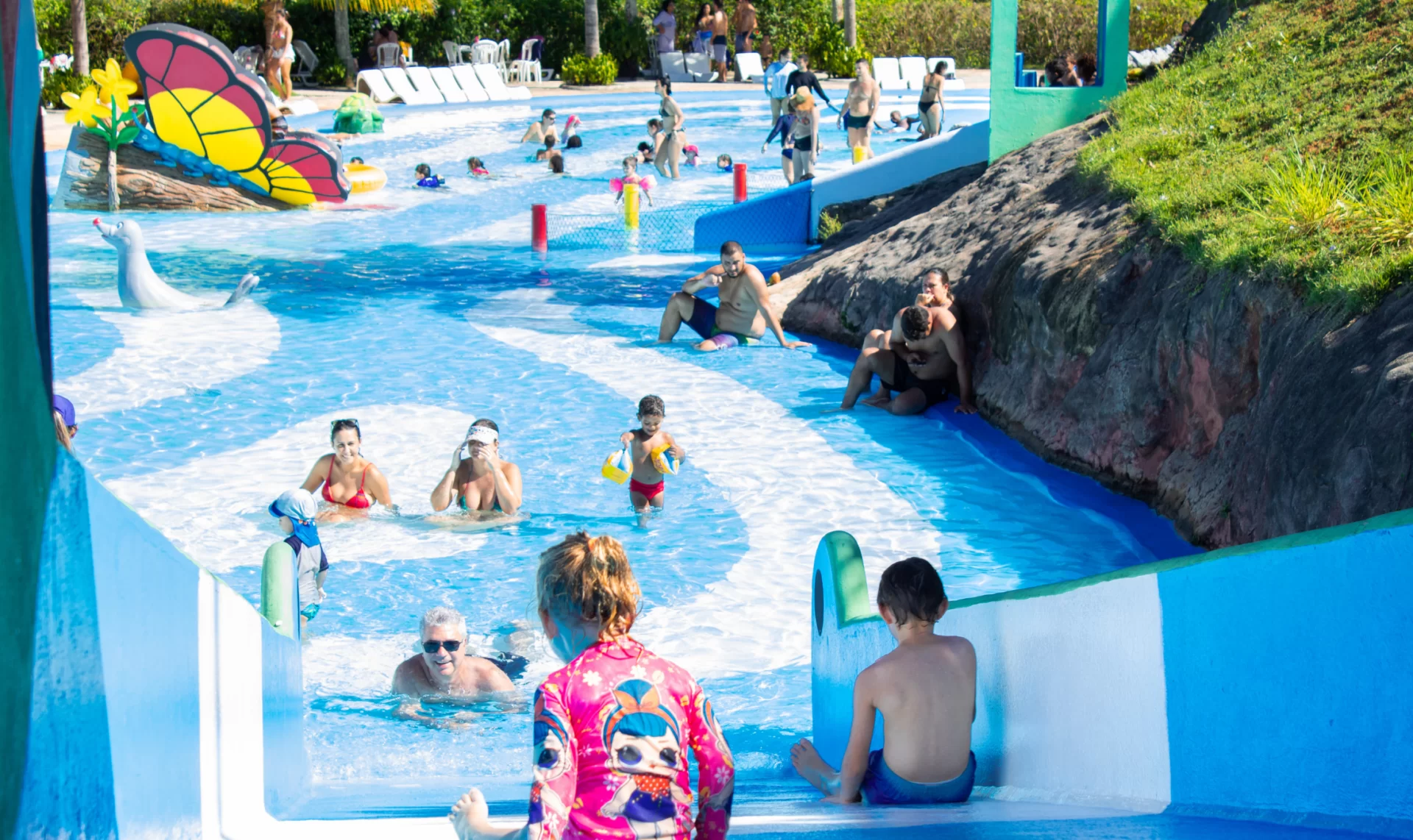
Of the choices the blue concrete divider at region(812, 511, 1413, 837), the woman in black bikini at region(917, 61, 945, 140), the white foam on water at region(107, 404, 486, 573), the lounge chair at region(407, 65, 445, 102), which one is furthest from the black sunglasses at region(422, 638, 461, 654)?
the lounge chair at region(407, 65, 445, 102)

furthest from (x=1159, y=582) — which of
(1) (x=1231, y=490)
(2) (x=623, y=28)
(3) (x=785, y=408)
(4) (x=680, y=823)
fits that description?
(2) (x=623, y=28)

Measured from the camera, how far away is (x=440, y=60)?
38.0m

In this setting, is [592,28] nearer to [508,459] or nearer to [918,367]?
[918,367]

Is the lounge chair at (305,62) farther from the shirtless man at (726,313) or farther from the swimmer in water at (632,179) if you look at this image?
the shirtless man at (726,313)

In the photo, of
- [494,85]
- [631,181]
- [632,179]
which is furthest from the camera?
[494,85]

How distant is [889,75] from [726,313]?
24894 mm

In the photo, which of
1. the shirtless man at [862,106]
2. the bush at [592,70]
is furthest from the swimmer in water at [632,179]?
the bush at [592,70]

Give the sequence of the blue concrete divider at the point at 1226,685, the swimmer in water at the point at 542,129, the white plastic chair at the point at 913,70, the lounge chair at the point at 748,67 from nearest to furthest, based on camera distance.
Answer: the blue concrete divider at the point at 1226,685, the swimmer in water at the point at 542,129, the white plastic chair at the point at 913,70, the lounge chair at the point at 748,67

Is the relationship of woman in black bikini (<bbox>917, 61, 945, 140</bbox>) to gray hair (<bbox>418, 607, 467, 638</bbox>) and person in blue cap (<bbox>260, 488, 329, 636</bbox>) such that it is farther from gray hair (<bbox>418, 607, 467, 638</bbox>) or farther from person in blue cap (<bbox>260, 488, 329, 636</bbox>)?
→ gray hair (<bbox>418, 607, 467, 638</bbox>)

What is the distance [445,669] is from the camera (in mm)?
5715

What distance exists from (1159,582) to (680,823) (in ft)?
4.43

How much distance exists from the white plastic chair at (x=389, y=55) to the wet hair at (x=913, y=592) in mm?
32602

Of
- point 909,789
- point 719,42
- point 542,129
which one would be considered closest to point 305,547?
point 909,789

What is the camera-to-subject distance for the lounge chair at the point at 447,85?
31703 millimetres
